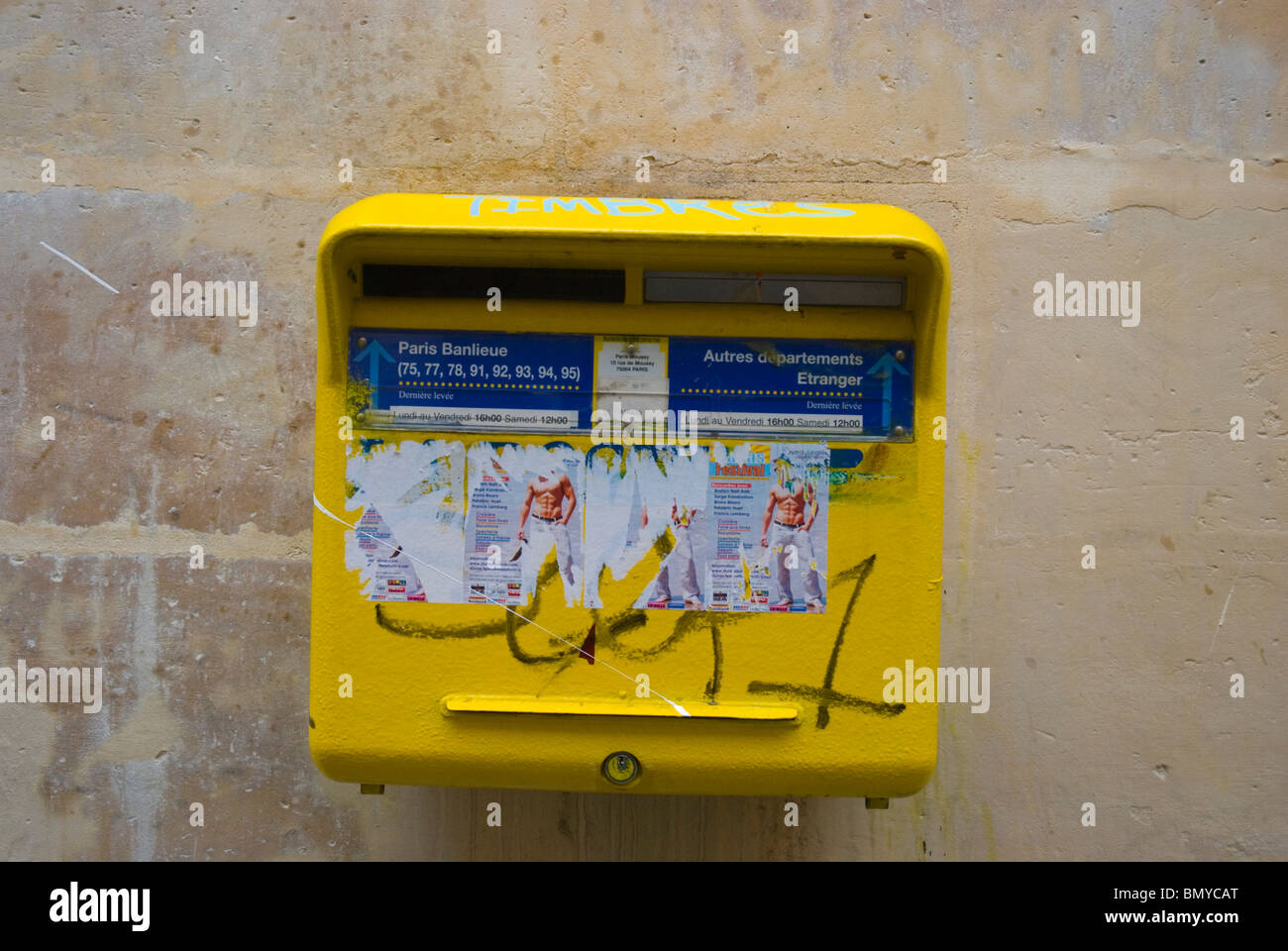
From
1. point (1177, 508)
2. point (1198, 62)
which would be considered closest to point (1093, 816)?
point (1177, 508)

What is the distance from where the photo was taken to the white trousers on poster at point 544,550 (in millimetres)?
1827

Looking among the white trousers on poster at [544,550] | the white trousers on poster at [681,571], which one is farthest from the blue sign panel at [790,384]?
the white trousers on poster at [544,550]

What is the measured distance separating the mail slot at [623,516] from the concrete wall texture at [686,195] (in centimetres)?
75

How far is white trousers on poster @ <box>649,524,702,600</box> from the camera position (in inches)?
72.2

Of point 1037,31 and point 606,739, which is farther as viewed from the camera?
point 1037,31

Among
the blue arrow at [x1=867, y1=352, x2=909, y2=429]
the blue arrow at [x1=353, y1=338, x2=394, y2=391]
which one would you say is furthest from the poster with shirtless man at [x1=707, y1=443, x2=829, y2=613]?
the blue arrow at [x1=353, y1=338, x2=394, y2=391]

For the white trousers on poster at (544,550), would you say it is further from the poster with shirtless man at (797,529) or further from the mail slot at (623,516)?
the poster with shirtless man at (797,529)

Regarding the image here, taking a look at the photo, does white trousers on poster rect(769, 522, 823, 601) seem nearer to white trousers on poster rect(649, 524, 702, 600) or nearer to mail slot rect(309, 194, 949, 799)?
mail slot rect(309, 194, 949, 799)

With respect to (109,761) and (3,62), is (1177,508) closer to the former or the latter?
(109,761)

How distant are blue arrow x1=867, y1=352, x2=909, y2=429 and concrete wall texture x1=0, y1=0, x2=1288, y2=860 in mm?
755

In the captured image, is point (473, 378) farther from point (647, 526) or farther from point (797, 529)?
point (797, 529)

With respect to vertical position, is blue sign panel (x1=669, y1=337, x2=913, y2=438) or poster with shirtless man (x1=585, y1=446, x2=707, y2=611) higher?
blue sign panel (x1=669, y1=337, x2=913, y2=438)

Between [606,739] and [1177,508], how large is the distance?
178 centimetres

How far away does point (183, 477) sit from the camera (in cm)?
250
